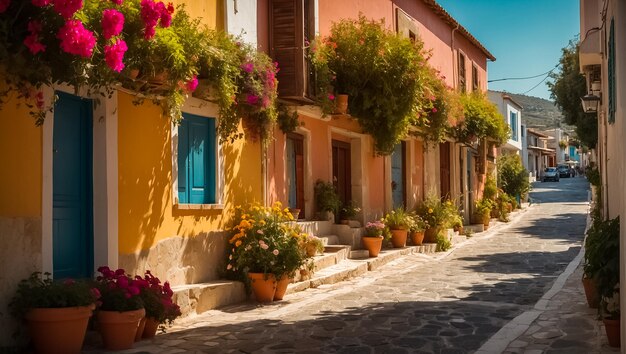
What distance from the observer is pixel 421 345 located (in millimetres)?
6375

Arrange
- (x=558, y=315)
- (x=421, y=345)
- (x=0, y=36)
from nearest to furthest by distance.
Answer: (x=0, y=36), (x=421, y=345), (x=558, y=315)

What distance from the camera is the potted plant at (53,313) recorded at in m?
5.65

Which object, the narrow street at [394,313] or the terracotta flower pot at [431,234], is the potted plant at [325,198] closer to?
the narrow street at [394,313]

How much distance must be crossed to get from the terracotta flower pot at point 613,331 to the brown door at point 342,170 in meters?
8.64

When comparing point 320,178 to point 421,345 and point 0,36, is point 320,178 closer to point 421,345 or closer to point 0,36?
point 421,345

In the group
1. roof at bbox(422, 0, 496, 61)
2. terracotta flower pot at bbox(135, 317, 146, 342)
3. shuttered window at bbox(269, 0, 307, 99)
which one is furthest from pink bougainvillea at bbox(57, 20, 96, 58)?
roof at bbox(422, 0, 496, 61)

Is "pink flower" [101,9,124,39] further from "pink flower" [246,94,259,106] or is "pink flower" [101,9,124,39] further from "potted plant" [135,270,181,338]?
"pink flower" [246,94,259,106]

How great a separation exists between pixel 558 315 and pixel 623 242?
10.3ft

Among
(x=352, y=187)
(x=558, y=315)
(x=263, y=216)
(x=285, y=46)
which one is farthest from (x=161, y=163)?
(x=352, y=187)

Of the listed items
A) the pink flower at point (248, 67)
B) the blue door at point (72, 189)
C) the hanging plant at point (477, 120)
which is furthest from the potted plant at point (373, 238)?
the hanging plant at point (477, 120)

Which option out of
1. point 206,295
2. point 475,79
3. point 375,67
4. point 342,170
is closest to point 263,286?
point 206,295

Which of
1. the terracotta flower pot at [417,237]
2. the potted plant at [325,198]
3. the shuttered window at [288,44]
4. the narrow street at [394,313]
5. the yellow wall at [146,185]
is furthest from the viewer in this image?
the terracotta flower pot at [417,237]

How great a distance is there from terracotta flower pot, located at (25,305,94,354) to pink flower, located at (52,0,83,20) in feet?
8.45

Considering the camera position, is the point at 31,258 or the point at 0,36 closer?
the point at 0,36
